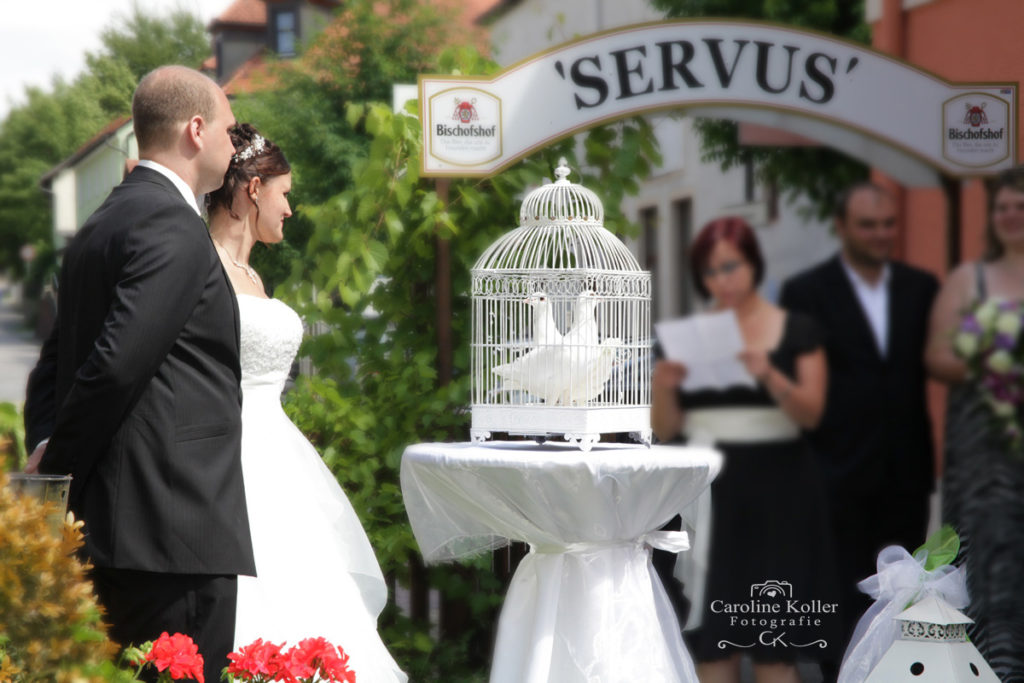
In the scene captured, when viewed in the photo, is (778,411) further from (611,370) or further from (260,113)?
(260,113)

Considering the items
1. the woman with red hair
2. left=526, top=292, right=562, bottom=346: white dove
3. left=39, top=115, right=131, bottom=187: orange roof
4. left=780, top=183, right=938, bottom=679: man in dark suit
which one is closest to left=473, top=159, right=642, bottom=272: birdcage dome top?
left=526, top=292, right=562, bottom=346: white dove

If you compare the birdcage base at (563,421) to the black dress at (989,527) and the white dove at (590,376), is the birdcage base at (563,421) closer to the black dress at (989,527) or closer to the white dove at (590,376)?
the white dove at (590,376)

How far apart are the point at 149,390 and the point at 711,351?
1.90 m

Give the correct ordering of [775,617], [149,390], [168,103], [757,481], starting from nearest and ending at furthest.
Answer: [149,390], [168,103], [757,481], [775,617]

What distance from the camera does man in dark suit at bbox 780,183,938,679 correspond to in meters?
3.73

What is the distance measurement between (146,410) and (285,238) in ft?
7.77

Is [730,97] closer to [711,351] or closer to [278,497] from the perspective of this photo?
[711,351]

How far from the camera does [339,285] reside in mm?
4414

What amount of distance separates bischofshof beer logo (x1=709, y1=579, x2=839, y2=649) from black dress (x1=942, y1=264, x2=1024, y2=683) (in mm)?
483

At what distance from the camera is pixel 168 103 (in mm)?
2539

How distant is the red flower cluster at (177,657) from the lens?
1978mm

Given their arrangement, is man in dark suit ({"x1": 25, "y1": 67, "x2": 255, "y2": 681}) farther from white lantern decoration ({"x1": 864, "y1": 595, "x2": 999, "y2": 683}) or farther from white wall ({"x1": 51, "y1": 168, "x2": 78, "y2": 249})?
white wall ({"x1": 51, "y1": 168, "x2": 78, "y2": 249})

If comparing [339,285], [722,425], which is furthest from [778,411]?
[339,285]

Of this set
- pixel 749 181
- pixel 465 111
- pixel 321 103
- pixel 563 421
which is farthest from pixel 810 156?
pixel 321 103
